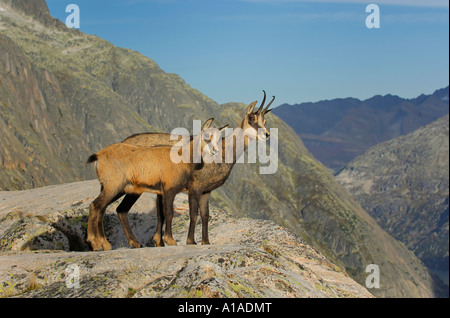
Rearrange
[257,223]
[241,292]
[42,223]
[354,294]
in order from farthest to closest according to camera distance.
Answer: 1. [257,223]
2. [42,223]
3. [354,294]
4. [241,292]

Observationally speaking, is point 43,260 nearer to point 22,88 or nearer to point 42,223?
point 42,223

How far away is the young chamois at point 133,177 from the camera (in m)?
18.6

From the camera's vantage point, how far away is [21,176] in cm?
11194

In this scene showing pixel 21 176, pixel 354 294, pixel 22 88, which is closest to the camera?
pixel 354 294

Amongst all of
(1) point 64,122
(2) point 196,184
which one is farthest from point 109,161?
(1) point 64,122

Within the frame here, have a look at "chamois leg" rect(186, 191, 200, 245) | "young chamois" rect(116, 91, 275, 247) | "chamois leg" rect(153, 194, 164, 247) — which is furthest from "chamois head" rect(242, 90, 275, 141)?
"chamois leg" rect(153, 194, 164, 247)

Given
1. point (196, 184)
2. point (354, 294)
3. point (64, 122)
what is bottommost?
point (354, 294)

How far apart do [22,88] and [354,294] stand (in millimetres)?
159377

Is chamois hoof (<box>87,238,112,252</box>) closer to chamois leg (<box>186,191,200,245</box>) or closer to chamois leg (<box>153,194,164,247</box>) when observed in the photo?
chamois leg (<box>153,194,164,247</box>)

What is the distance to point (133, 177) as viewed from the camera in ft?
61.9

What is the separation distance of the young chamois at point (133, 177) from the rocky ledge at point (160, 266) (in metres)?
2.05

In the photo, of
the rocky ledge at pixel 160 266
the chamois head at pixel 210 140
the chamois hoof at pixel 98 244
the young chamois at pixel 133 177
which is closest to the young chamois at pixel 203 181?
the young chamois at pixel 133 177

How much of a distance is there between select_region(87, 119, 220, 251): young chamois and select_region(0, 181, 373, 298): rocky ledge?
6.73 ft

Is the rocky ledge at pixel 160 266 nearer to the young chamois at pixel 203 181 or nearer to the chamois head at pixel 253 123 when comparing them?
the young chamois at pixel 203 181
